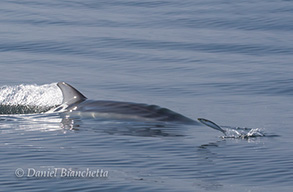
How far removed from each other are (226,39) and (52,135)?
72.7 ft

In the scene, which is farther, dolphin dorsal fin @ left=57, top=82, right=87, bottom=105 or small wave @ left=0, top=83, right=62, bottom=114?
small wave @ left=0, top=83, right=62, bottom=114

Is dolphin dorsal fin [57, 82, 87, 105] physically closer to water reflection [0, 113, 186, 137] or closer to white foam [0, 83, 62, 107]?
water reflection [0, 113, 186, 137]

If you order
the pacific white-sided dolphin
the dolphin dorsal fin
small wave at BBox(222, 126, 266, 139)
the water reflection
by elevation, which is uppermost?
the dolphin dorsal fin

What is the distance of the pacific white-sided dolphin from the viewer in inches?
715

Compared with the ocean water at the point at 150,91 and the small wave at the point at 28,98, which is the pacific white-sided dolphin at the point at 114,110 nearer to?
the ocean water at the point at 150,91

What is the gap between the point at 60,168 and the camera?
41.2ft

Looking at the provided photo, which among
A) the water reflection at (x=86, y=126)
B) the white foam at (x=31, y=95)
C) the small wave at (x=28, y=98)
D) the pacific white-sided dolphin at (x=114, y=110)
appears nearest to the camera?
the water reflection at (x=86, y=126)

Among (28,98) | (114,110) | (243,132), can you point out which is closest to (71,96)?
(114,110)

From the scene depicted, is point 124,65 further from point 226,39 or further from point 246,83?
point 226,39

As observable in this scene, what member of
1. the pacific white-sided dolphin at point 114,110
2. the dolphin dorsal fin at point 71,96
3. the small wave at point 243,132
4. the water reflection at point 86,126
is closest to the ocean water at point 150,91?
the water reflection at point 86,126

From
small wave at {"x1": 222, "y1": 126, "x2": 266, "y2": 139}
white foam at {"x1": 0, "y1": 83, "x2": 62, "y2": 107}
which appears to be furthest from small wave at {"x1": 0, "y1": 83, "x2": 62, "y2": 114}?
small wave at {"x1": 222, "y1": 126, "x2": 266, "y2": 139}

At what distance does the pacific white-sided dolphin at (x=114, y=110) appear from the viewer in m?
18.2

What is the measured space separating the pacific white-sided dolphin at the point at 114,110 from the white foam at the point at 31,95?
1870 millimetres

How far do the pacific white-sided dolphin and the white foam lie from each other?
187 cm
